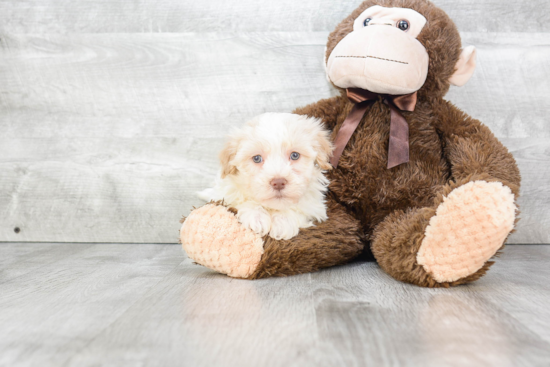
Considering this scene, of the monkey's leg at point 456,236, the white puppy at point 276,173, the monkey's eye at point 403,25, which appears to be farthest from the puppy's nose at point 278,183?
the monkey's eye at point 403,25

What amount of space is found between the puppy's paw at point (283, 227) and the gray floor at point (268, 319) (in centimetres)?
9

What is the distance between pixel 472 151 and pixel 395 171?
0.17 meters

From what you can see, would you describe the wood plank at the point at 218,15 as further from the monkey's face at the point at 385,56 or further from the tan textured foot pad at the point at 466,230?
the tan textured foot pad at the point at 466,230

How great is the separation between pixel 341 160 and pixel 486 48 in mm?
674

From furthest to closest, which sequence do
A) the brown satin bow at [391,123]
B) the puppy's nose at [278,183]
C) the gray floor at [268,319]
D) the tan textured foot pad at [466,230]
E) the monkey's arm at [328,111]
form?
the monkey's arm at [328,111]
the brown satin bow at [391,123]
the puppy's nose at [278,183]
the tan textured foot pad at [466,230]
the gray floor at [268,319]

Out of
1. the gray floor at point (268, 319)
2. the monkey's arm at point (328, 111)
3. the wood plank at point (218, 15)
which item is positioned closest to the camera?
the gray floor at point (268, 319)

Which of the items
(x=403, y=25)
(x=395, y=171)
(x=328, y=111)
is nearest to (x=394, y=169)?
(x=395, y=171)

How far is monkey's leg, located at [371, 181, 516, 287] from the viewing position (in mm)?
833

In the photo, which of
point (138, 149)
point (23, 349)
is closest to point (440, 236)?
point (23, 349)

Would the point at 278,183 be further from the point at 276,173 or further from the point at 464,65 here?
the point at 464,65

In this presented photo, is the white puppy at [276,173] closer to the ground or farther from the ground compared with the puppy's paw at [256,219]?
farther from the ground

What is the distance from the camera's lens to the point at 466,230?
841 millimetres

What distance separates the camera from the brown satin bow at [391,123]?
3.44 ft

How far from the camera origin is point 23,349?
→ 24.4 inches
